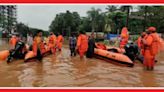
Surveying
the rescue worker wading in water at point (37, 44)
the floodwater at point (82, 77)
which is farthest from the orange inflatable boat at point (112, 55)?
the rescue worker wading in water at point (37, 44)

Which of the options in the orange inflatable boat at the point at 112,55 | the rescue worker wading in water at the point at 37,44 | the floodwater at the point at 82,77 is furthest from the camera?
the rescue worker wading in water at the point at 37,44

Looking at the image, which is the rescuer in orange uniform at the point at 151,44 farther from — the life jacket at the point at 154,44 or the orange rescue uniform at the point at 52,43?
the orange rescue uniform at the point at 52,43

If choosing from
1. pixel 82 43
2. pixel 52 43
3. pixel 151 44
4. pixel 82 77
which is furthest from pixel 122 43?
pixel 82 77

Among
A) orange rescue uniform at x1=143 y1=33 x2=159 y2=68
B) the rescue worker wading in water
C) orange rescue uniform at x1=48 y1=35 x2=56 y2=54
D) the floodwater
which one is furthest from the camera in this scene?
orange rescue uniform at x1=48 y1=35 x2=56 y2=54

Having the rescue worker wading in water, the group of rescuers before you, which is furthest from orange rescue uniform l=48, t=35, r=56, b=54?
the rescue worker wading in water

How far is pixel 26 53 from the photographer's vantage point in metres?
11.4

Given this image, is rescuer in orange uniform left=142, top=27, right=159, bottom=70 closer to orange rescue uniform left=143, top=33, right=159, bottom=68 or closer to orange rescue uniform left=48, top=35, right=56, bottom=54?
orange rescue uniform left=143, top=33, right=159, bottom=68

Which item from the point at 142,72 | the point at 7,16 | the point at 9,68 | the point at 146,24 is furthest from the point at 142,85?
the point at 7,16

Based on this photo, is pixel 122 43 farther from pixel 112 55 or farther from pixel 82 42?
pixel 112 55

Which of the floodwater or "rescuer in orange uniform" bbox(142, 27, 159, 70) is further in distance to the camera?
"rescuer in orange uniform" bbox(142, 27, 159, 70)

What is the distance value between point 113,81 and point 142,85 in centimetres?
71

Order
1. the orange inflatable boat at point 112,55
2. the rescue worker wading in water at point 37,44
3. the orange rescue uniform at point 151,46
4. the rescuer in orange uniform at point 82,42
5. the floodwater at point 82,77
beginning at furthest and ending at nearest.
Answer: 1. the rescuer in orange uniform at point 82,42
2. the rescue worker wading in water at point 37,44
3. the orange inflatable boat at point 112,55
4. the orange rescue uniform at point 151,46
5. the floodwater at point 82,77

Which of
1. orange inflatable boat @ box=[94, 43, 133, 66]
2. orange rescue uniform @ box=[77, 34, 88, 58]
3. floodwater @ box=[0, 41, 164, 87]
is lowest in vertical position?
floodwater @ box=[0, 41, 164, 87]

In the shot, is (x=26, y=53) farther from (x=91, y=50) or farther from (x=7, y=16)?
(x=7, y=16)
